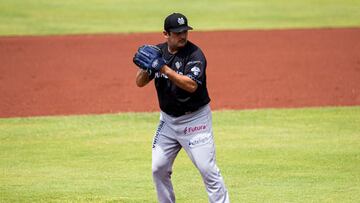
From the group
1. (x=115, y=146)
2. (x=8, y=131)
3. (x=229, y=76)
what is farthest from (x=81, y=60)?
(x=115, y=146)

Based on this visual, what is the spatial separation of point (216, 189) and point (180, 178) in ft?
8.49

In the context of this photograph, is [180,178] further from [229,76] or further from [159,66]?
[229,76]

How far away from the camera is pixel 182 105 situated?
798 centimetres

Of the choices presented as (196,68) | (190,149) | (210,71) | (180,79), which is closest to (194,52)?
(196,68)

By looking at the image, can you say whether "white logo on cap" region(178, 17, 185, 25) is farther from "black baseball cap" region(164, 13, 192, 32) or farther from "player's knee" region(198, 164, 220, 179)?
"player's knee" region(198, 164, 220, 179)

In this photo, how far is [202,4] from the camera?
30.6m

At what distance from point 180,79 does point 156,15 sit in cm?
2083

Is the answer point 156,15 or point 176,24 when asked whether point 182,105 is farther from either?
point 156,15

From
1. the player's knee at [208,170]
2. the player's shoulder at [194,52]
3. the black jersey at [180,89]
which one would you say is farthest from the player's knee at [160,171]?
the player's shoulder at [194,52]

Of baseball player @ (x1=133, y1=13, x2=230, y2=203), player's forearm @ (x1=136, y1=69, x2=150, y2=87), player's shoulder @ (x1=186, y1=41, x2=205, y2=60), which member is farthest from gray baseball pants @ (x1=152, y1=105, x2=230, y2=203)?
player's shoulder @ (x1=186, y1=41, x2=205, y2=60)

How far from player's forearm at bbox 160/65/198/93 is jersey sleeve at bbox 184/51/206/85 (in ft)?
0.20

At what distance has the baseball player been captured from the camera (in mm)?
7824

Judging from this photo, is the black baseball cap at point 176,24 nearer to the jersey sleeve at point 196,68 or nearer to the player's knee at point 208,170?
the jersey sleeve at point 196,68

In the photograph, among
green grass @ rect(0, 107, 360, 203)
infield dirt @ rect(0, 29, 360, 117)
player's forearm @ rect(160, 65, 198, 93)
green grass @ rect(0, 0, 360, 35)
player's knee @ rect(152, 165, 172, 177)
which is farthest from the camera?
green grass @ rect(0, 0, 360, 35)
